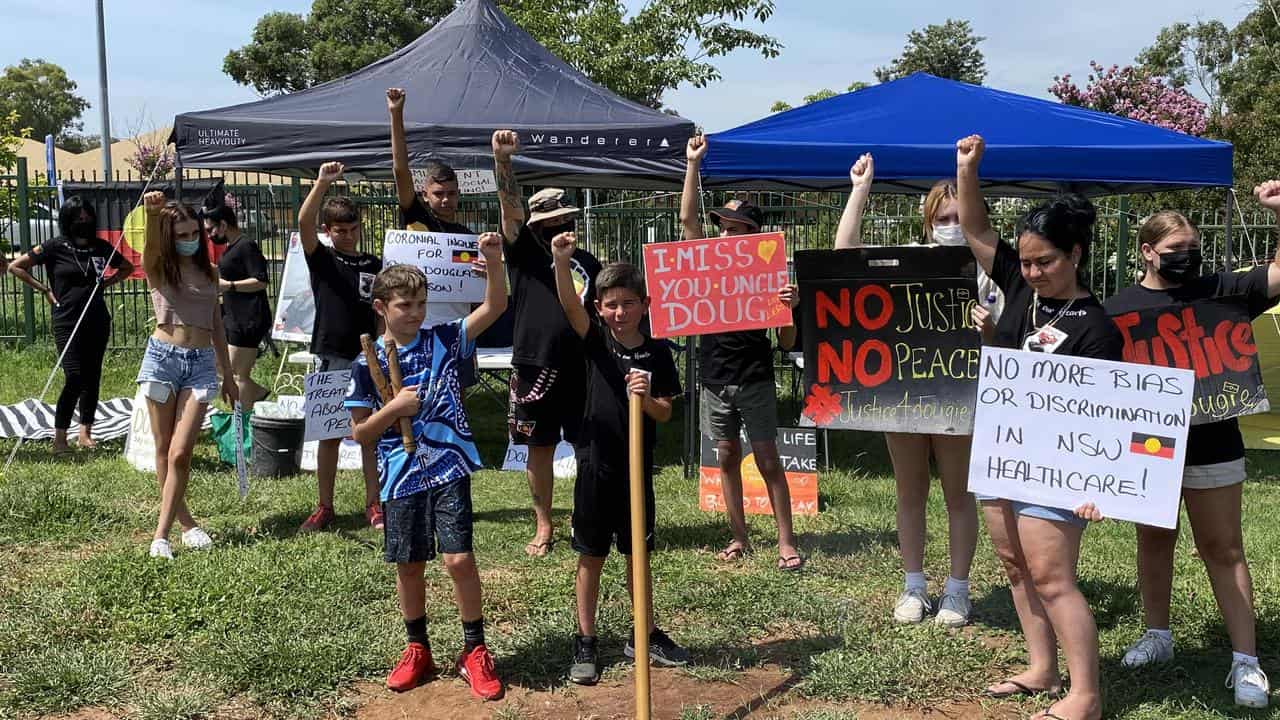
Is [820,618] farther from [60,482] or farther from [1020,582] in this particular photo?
[60,482]

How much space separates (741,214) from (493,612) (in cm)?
227

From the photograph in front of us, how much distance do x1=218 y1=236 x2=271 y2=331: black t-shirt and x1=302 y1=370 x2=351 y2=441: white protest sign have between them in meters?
2.54

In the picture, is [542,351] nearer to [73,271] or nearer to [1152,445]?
[1152,445]

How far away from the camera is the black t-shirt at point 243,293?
27.0 ft

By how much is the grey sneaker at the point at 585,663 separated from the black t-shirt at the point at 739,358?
195 cm

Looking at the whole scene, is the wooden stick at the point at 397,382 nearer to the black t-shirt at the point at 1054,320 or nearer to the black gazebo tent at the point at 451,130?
the black t-shirt at the point at 1054,320

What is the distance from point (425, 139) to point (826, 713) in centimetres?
496

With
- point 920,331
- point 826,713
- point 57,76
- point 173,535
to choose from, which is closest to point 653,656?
point 826,713

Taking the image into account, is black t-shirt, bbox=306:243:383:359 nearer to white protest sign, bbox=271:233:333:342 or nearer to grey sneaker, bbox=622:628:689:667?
grey sneaker, bbox=622:628:689:667

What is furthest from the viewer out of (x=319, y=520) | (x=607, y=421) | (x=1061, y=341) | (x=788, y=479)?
(x=788, y=479)

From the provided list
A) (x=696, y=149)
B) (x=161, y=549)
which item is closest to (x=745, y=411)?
(x=696, y=149)

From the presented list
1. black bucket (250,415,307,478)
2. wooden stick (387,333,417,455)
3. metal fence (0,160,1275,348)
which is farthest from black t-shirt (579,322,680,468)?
metal fence (0,160,1275,348)

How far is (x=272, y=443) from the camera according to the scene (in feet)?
24.5

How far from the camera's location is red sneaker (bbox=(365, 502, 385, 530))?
6.15 metres
